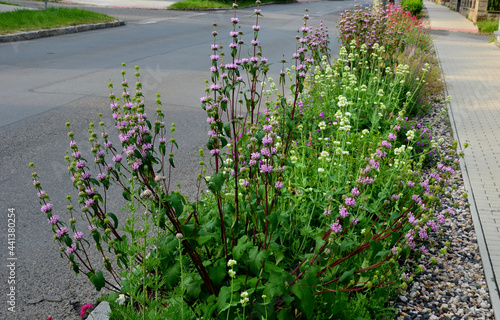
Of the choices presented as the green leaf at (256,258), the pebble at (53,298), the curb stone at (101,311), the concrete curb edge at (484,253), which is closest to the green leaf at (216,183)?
the green leaf at (256,258)

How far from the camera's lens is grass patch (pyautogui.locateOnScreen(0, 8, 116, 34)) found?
1536 centimetres

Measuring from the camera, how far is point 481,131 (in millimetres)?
7293

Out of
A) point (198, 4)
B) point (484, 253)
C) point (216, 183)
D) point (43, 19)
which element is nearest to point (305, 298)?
point (216, 183)

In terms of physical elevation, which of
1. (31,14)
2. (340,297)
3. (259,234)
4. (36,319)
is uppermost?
(31,14)

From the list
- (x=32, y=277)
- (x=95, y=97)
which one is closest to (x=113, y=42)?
(x=95, y=97)

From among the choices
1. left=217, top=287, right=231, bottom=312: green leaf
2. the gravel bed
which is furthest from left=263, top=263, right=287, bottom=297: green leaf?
the gravel bed

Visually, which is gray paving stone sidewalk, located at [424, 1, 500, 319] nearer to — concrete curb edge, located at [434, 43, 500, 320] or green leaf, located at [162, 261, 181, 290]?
concrete curb edge, located at [434, 43, 500, 320]

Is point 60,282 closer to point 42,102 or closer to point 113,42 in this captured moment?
point 42,102

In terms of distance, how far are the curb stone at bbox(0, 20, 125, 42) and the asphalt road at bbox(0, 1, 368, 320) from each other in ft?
1.46

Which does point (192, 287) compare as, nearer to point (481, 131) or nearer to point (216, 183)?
point (216, 183)

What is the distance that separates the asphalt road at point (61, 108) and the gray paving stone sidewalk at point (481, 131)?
9.40ft

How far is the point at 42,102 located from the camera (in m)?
8.09

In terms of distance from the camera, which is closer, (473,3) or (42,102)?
(42,102)

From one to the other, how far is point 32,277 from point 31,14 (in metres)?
15.8
